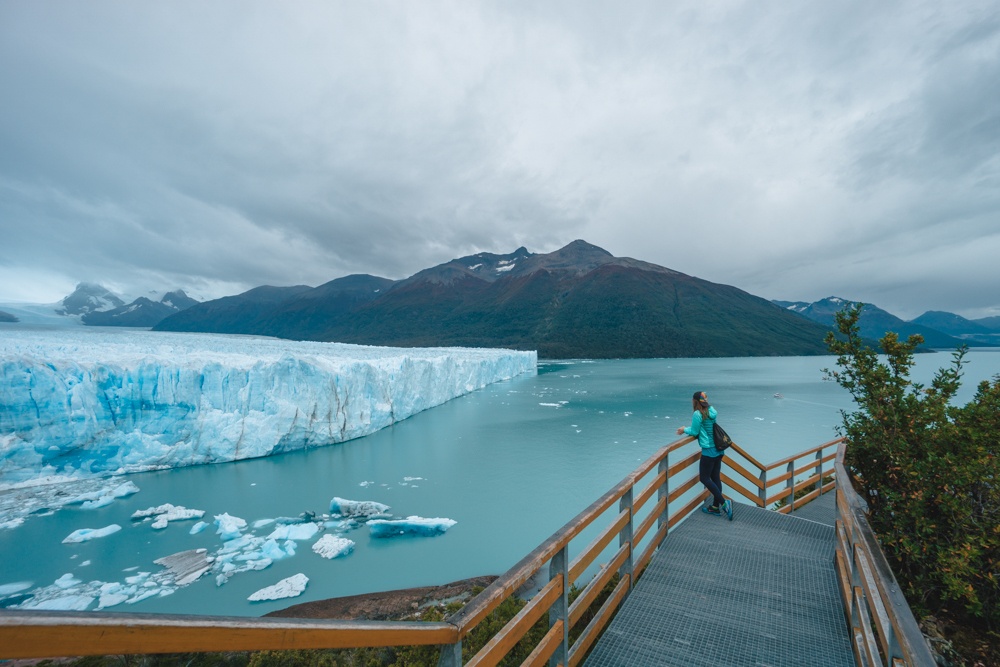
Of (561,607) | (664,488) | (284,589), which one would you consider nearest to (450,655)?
(561,607)

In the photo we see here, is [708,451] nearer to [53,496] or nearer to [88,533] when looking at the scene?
[88,533]

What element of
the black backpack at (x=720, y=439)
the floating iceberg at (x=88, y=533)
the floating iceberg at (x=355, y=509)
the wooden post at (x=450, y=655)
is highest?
the black backpack at (x=720, y=439)

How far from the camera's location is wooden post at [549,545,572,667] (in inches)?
95.8

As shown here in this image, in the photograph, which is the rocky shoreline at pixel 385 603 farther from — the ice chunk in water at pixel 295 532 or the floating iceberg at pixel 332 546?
the ice chunk in water at pixel 295 532

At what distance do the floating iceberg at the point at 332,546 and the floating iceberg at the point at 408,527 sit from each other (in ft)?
2.33

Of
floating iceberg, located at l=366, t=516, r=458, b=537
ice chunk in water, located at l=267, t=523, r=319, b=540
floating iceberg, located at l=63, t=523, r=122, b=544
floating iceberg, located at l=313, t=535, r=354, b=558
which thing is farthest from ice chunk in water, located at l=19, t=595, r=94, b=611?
floating iceberg, located at l=366, t=516, r=458, b=537

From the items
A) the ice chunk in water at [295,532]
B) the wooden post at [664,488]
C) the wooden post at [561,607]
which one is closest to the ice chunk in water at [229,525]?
the ice chunk in water at [295,532]

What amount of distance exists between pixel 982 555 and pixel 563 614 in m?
2.78

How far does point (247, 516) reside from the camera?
10.8 metres

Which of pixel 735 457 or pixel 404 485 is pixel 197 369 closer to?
pixel 404 485

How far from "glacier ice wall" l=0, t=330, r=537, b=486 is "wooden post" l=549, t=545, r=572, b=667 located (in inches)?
639

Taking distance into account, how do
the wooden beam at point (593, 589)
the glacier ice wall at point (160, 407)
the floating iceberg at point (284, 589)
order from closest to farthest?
the wooden beam at point (593, 589) < the floating iceberg at point (284, 589) < the glacier ice wall at point (160, 407)

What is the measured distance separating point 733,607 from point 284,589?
24.3 feet

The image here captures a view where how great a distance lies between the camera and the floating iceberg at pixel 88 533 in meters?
9.48
